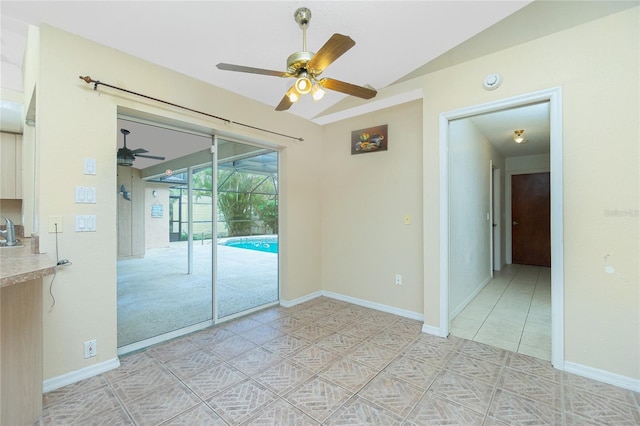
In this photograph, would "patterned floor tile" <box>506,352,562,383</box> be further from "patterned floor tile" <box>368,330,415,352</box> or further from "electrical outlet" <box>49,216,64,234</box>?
"electrical outlet" <box>49,216,64,234</box>

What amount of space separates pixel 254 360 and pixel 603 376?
110 inches

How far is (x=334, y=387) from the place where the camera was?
2.03m

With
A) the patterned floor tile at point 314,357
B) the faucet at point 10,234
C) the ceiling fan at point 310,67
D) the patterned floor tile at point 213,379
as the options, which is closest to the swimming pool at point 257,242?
the patterned floor tile at point 213,379

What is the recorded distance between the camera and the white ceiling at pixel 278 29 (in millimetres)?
2004

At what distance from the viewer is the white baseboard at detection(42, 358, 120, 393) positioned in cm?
199

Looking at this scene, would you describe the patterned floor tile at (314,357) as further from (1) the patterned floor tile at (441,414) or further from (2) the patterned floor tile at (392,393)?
(1) the patterned floor tile at (441,414)

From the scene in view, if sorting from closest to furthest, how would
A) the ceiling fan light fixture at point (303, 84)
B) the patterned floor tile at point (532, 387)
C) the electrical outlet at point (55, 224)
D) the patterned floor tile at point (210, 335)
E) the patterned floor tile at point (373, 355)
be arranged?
the ceiling fan light fixture at point (303, 84) < the patterned floor tile at point (532, 387) < the electrical outlet at point (55, 224) < the patterned floor tile at point (373, 355) < the patterned floor tile at point (210, 335)

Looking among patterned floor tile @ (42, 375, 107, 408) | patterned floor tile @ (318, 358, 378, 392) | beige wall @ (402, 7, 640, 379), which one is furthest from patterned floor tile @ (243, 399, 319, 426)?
beige wall @ (402, 7, 640, 379)

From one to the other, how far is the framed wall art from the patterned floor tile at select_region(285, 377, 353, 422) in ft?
9.01

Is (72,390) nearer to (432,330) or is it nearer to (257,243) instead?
(257,243)

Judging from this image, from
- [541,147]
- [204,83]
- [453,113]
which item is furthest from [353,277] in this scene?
[541,147]

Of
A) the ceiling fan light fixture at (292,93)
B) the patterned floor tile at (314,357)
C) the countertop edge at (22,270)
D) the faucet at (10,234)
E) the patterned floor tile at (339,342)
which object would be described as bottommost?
the patterned floor tile at (339,342)

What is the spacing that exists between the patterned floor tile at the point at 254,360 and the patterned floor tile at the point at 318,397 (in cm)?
45

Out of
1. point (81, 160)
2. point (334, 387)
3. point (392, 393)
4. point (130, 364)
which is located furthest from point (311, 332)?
point (81, 160)
